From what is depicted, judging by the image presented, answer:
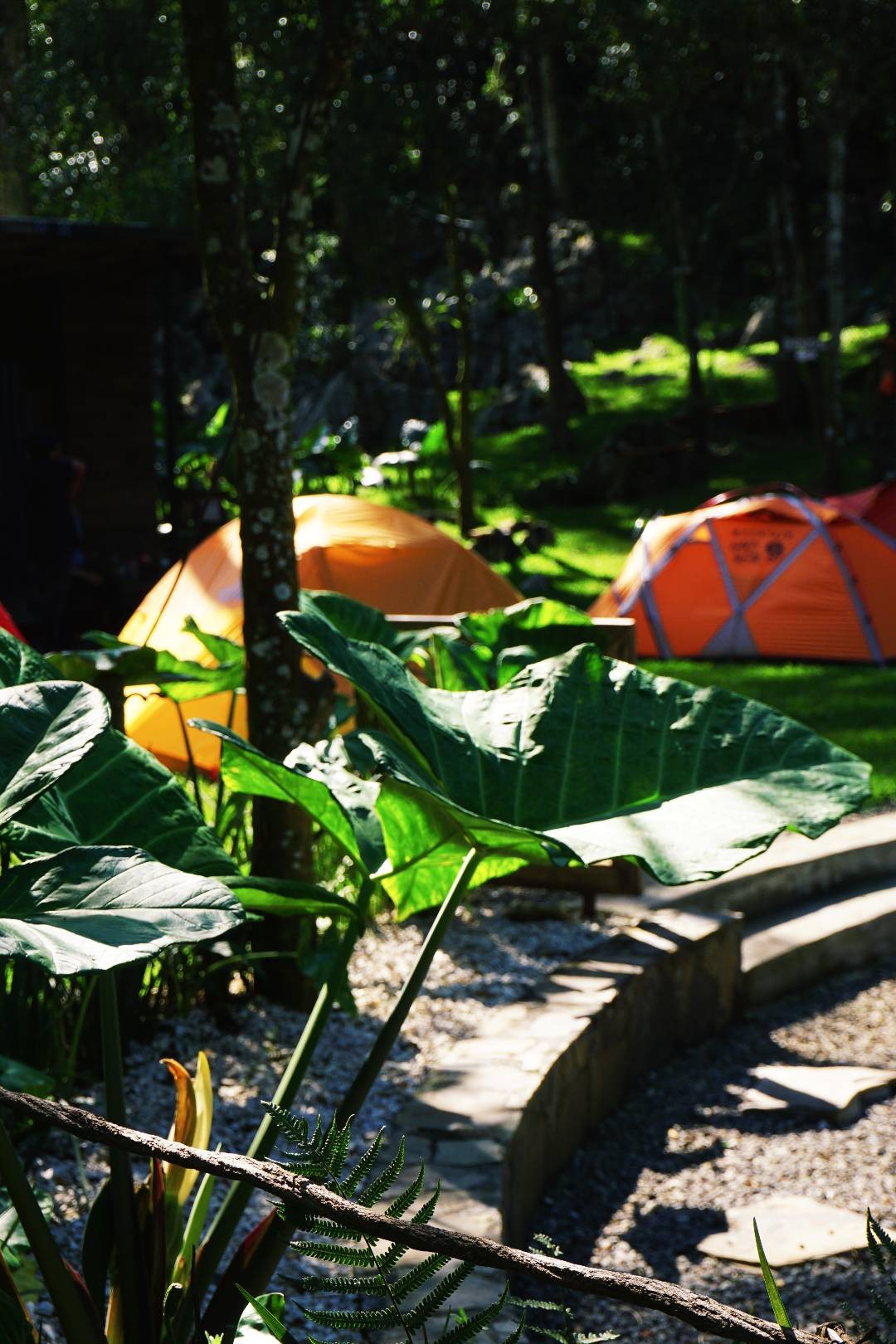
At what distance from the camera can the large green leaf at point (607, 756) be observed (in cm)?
168

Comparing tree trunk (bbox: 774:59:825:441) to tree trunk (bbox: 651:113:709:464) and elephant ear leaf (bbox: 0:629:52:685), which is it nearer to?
tree trunk (bbox: 651:113:709:464)

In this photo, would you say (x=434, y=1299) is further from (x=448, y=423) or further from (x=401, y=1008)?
(x=448, y=423)

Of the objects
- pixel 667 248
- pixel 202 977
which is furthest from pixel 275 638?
pixel 667 248

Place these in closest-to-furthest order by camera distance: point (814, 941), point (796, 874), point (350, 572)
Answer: point (814, 941)
point (796, 874)
point (350, 572)

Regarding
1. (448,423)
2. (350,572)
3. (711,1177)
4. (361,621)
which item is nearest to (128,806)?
(361,621)

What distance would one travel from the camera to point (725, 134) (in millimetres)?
27328

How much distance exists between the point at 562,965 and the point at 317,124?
2.40 m

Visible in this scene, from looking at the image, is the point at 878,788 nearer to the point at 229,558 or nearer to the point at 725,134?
the point at 229,558

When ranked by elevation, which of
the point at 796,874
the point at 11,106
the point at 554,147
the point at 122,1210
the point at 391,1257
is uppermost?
the point at 554,147

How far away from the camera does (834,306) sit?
18.0 m

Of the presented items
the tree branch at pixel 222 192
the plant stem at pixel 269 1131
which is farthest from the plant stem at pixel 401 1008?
the tree branch at pixel 222 192

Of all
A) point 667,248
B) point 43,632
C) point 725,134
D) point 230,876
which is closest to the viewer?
point 230,876

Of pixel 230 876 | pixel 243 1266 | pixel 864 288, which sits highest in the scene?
pixel 864 288

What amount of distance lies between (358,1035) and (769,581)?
8.40m
